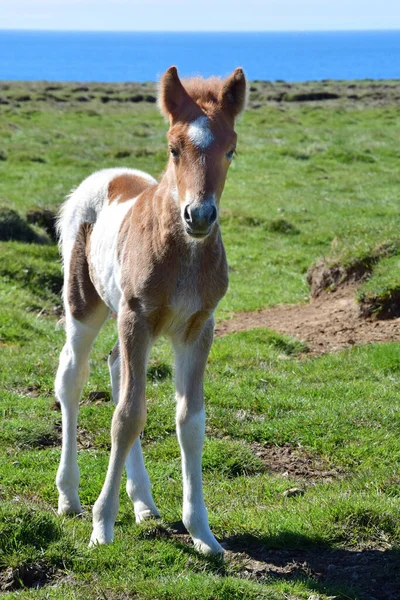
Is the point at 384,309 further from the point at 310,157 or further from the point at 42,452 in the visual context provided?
the point at 310,157

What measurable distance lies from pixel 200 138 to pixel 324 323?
22.4ft

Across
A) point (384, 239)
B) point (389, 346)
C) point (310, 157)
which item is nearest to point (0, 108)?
point (310, 157)

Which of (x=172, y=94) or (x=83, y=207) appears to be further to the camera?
(x=83, y=207)

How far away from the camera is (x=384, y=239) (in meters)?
12.9

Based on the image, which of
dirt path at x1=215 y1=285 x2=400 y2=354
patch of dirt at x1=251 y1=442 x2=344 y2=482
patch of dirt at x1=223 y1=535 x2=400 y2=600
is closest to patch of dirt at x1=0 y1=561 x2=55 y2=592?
patch of dirt at x1=223 y1=535 x2=400 y2=600

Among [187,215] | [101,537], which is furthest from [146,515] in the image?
[187,215]

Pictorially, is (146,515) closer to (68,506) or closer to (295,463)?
(68,506)

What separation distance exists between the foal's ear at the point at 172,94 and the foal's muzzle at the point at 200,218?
0.85 metres

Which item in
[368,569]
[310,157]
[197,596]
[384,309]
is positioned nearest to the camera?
[197,596]

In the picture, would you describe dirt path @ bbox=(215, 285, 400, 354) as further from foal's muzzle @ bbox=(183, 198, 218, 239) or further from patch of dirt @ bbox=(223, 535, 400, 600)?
foal's muzzle @ bbox=(183, 198, 218, 239)

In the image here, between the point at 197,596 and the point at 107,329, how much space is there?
741 cm

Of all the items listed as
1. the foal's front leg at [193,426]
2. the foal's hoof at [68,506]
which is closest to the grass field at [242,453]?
the foal's hoof at [68,506]

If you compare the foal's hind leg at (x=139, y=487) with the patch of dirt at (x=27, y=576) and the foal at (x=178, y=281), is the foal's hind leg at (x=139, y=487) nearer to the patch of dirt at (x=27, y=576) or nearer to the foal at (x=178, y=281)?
the foal at (x=178, y=281)

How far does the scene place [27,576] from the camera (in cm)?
492
